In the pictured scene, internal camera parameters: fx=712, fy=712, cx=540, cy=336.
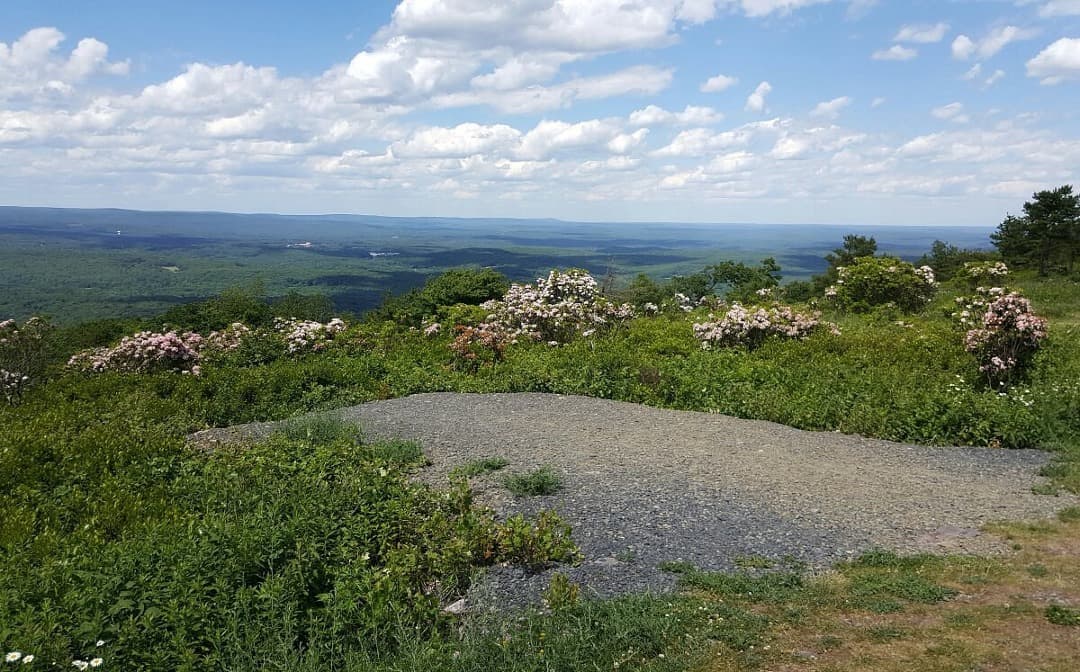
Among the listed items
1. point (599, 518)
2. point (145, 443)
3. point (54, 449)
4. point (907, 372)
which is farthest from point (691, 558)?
point (907, 372)

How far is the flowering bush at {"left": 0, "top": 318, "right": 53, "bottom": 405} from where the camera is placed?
494 inches

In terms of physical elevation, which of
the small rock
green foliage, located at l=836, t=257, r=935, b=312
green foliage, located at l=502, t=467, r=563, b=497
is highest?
green foliage, located at l=836, t=257, r=935, b=312

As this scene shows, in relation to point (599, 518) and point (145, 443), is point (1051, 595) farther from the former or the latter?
point (145, 443)

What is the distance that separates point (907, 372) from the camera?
38.7ft

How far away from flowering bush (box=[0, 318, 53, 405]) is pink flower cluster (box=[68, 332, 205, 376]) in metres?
0.78

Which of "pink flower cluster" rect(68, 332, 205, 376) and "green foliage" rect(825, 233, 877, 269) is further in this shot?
"green foliage" rect(825, 233, 877, 269)

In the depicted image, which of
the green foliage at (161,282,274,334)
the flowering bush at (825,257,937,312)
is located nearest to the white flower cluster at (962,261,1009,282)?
the flowering bush at (825,257,937,312)

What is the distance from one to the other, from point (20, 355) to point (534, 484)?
12.0m

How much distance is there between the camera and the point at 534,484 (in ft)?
22.4

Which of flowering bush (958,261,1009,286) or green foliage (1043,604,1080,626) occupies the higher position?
flowering bush (958,261,1009,286)

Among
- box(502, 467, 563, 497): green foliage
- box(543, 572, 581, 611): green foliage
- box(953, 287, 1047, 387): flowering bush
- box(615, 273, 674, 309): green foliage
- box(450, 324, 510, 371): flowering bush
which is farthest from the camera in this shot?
box(615, 273, 674, 309): green foliage

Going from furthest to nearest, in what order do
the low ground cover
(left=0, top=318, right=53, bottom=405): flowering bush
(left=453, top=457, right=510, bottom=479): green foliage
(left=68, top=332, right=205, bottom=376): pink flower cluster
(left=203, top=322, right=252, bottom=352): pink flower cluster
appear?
(left=203, top=322, right=252, bottom=352): pink flower cluster
(left=68, top=332, right=205, bottom=376): pink flower cluster
(left=0, top=318, right=53, bottom=405): flowering bush
(left=453, top=457, right=510, bottom=479): green foliage
the low ground cover

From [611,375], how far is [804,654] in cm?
873

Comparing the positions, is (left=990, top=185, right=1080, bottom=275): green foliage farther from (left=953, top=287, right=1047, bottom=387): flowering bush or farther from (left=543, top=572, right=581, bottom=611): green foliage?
(left=543, top=572, right=581, bottom=611): green foliage
